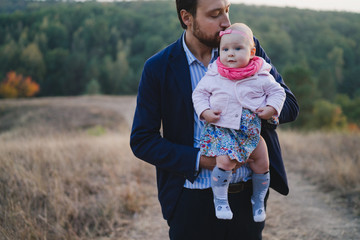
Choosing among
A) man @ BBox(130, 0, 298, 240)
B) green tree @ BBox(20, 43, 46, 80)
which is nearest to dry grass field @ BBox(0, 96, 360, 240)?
man @ BBox(130, 0, 298, 240)

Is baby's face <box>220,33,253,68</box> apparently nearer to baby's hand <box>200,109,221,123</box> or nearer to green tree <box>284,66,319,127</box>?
baby's hand <box>200,109,221,123</box>

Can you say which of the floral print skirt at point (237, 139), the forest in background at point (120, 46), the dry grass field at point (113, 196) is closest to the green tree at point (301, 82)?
the forest in background at point (120, 46)

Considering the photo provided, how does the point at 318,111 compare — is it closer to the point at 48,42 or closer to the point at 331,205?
the point at 331,205

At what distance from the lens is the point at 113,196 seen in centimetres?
407

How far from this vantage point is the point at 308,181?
5012mm

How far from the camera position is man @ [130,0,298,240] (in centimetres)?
167

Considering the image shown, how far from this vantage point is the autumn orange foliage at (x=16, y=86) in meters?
53.3

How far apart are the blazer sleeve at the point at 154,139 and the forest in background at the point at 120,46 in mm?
39248

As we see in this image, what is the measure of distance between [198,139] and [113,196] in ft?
9.02

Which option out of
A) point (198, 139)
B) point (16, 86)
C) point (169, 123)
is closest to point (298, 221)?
point (198, 139)

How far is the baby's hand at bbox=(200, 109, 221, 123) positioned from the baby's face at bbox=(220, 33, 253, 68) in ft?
0.89

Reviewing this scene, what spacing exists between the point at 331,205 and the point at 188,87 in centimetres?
334

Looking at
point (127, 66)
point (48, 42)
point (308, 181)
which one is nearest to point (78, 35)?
point (48, 42)

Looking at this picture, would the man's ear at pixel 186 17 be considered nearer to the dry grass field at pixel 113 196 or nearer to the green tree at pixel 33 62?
the dry grass field at pixel 113 196
